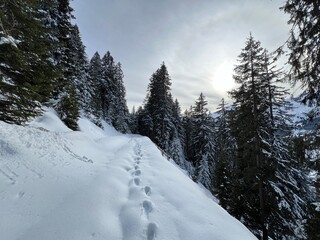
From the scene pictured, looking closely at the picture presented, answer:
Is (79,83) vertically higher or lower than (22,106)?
higher

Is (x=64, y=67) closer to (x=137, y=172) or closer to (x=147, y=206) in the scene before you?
(x=137, y=172)

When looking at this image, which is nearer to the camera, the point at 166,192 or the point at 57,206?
the point at 57,206

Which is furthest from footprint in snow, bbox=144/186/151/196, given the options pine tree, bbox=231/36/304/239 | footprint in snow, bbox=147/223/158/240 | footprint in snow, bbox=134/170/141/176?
pine tree, bbox=231/36/304/239

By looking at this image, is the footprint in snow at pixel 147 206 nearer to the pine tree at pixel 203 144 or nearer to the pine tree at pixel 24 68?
the pine tree at pixel 24 68

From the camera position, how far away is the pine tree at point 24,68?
30.5ft

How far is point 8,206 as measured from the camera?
471 centimetres

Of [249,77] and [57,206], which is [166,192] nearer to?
[57,206]

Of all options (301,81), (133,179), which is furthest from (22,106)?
(301,81)

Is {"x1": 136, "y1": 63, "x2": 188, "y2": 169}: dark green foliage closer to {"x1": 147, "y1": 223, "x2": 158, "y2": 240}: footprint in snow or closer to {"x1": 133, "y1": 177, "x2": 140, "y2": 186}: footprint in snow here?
{"x1": 133, "y1": 177, "x2": 140, "y2": 186}: footprint in snow

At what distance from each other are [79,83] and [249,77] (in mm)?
22627

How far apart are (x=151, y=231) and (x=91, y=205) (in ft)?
4.82

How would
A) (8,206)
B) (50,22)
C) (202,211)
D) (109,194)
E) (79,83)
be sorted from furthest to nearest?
(79,83)
(50,22)
(109,194)
(202,211)
(8,206)

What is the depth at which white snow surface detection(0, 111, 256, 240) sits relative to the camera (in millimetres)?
4141

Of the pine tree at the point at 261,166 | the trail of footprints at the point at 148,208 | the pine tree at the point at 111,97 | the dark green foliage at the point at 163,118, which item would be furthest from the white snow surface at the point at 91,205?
the pine tree at the point at 111,97
